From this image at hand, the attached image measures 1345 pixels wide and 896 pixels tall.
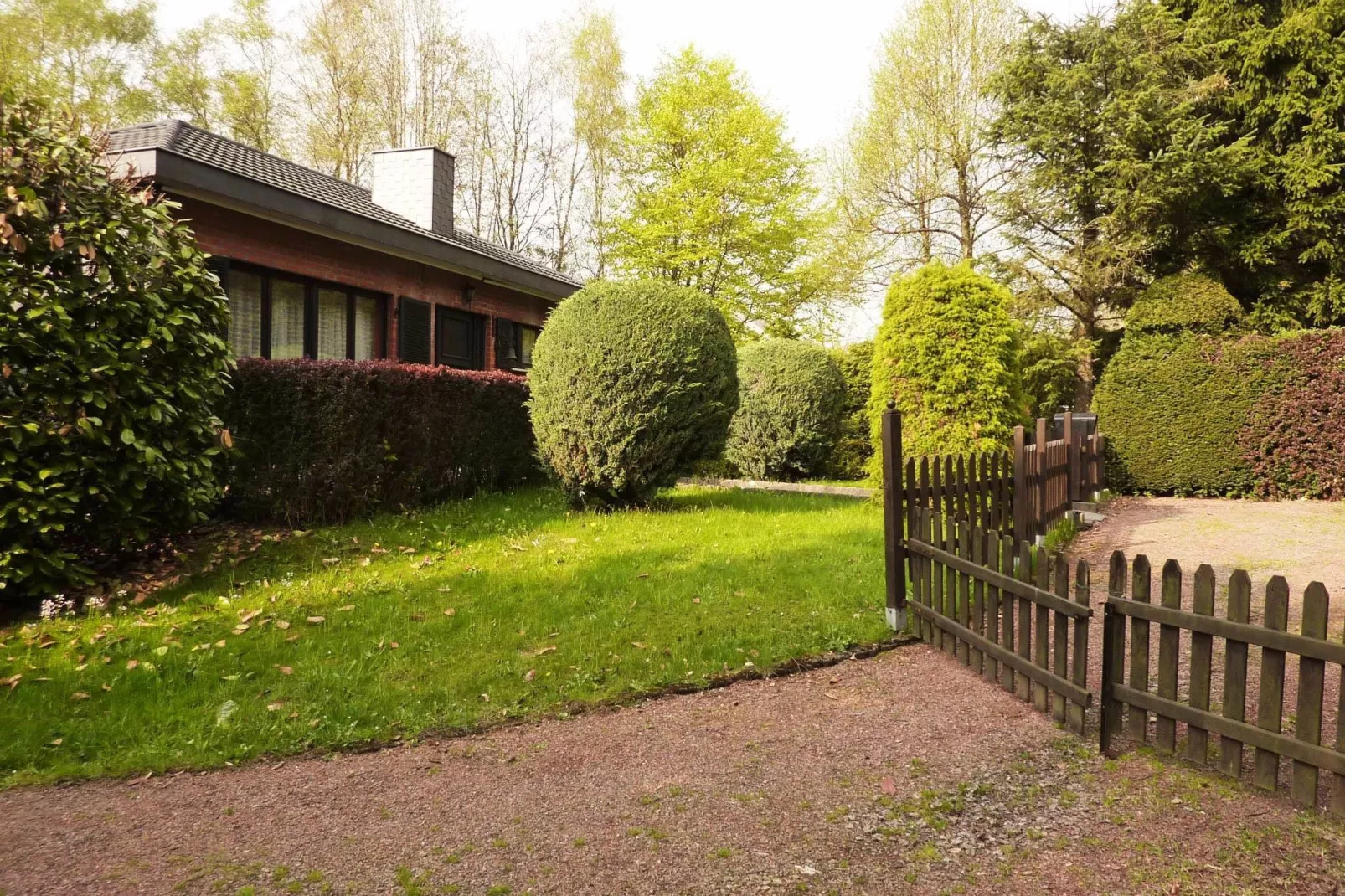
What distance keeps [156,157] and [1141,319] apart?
57.0ft

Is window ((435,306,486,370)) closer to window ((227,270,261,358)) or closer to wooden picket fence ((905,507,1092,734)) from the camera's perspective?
window ((227,270,261,358))

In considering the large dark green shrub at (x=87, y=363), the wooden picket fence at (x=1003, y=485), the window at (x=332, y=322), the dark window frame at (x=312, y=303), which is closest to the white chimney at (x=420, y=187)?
the dark window frame at (x=312, y=303)

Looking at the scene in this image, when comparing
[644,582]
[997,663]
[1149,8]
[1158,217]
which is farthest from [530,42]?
[997,663]

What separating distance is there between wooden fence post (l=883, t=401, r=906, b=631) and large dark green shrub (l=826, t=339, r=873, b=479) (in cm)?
1054

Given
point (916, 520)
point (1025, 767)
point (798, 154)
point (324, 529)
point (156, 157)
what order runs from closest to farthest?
1. point (1025, 767)
2. point (916, 520)
3. point (324, 529)
4. point (156, 157)
5. point (798, 154)

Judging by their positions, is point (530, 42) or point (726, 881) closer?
point (726, 881)

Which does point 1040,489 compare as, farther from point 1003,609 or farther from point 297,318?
point 297,318

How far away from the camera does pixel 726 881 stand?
2.64m

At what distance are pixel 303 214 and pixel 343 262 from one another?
1549 mm

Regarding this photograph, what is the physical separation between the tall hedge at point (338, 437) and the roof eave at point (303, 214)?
87.5 inches

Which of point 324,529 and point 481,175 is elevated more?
point 481,175

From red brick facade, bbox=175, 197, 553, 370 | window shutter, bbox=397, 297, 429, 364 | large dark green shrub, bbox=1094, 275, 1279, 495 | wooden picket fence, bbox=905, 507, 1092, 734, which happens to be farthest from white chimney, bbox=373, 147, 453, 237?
wooden picket fence, bbox=905, 507, 1092, 734

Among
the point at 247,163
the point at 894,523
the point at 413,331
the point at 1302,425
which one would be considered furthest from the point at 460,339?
the point at 1302,425

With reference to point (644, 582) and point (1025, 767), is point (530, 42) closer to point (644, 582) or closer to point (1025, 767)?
point (644, 582)
